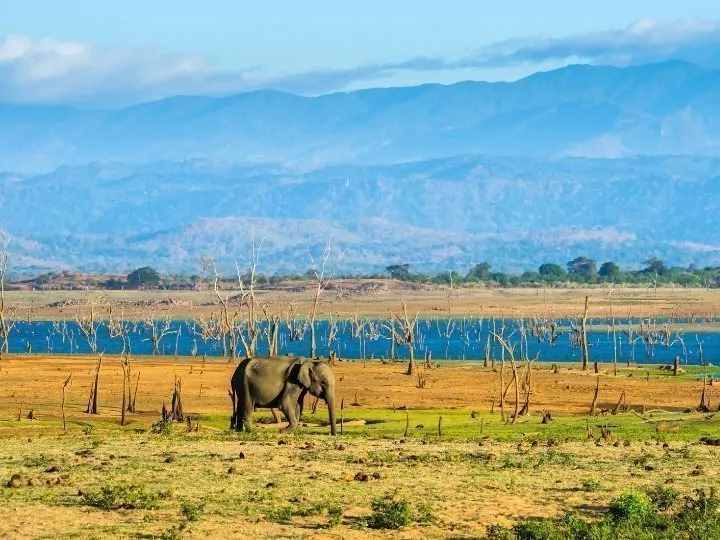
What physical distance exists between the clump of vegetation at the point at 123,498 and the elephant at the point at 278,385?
40.2 ft

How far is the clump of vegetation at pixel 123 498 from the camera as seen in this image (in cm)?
2136

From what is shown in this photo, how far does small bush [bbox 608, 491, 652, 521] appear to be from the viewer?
20.6 m

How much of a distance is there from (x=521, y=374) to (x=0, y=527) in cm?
4992

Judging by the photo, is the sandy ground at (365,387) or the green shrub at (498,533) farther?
the sandy ground at (365,387)

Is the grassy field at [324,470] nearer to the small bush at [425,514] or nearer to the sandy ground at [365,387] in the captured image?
the small bush at [425,514]

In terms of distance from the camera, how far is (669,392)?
6038cm

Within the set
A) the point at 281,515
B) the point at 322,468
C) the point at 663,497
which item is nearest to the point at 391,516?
the point at 281,515

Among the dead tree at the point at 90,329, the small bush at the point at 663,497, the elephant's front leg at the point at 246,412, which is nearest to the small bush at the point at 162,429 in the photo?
the elephant's front leg at the point at 246,412

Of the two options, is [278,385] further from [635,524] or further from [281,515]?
[635,524]

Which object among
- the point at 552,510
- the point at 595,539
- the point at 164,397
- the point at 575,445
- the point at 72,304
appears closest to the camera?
the point at 595,539

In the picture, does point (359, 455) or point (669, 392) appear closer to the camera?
point (359, 455)

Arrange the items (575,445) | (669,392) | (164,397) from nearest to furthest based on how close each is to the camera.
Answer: (575,445)
(164,397)
(669,392)

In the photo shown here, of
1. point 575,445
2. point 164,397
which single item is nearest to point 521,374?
point 164,397

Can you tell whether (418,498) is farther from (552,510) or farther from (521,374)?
(521,374)
